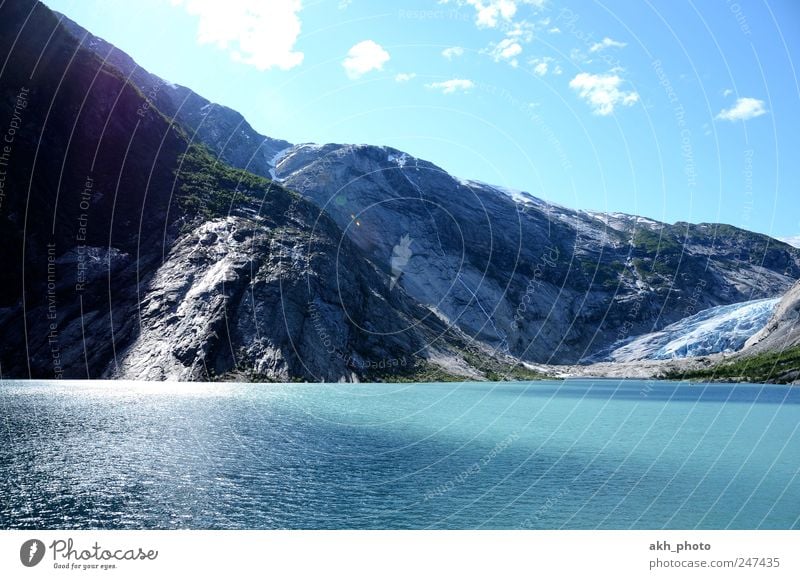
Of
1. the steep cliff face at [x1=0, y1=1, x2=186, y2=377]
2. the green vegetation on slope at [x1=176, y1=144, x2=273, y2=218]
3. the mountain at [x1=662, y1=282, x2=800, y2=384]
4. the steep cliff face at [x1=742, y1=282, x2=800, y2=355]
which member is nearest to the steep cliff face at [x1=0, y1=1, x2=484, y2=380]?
the steep cliff face at [x1=0, y1=1, x2=186, y2=377]

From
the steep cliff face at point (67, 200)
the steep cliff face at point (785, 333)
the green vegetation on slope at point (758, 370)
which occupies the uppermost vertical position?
the steep cliff face at point (67, 200)

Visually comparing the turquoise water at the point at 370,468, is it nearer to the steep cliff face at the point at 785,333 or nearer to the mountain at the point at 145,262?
the mountain at the point at 145,262

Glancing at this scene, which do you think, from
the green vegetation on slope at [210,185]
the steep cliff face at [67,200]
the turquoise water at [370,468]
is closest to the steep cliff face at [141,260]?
the steep cliff face at [67,200]

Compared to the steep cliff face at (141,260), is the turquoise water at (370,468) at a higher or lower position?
lower

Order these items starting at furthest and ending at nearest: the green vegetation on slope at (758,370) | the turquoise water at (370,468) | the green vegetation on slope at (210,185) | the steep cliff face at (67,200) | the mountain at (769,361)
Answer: the mountain at (769,361), the green vegetation on slope at (758,370), the green vegetation on slope at (210,185), the steep cliff face at (67,200), the turquoise water at (370,468)

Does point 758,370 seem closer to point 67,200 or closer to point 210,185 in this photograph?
point 210,185

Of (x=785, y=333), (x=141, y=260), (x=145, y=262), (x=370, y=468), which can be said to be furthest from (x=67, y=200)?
(x=785, y=333)

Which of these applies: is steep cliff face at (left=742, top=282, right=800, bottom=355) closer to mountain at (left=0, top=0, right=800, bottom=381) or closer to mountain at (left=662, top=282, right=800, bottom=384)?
mountain at (left=662, top=282, right=800, bottom=384)
